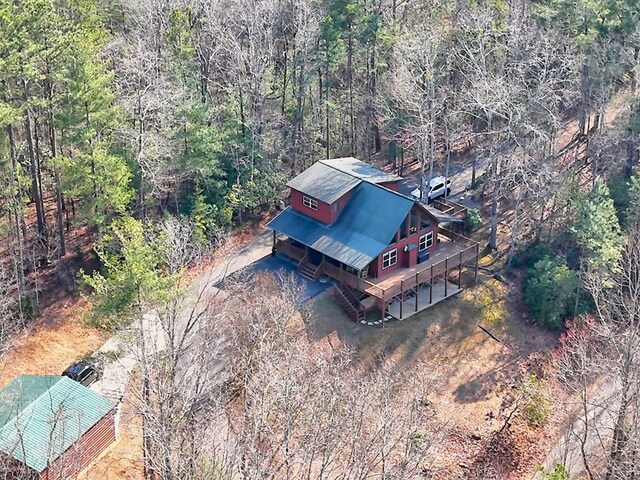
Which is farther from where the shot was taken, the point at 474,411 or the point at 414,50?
the point at 414,50

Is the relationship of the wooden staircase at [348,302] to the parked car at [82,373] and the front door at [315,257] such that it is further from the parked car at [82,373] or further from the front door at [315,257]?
the parked car at [82,373]

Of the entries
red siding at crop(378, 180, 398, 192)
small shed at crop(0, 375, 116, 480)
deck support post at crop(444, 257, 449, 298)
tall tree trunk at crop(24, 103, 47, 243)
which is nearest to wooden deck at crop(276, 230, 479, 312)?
deck support post at crop(444, 257, 449, 298)

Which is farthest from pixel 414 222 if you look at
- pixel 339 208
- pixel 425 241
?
pixel 339 208

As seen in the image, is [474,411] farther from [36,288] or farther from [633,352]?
[36,288]

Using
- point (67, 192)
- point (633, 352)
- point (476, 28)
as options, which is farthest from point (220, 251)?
point (633, 352)

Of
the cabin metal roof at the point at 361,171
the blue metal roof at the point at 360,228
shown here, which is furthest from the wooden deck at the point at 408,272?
the cabin metal roof at the point at 361,171

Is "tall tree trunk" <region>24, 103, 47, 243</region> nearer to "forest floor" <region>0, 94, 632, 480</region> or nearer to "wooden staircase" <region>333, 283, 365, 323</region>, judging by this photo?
"forest floor" <region>0, 94, 632, 480</region>
